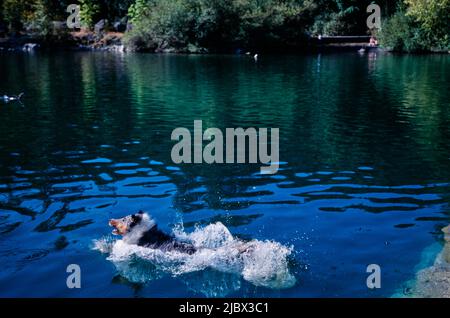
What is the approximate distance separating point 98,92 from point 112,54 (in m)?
38.6

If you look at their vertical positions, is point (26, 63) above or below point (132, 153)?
above

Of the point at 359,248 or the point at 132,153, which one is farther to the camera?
the point at 132,153

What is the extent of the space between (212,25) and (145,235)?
68.7 m

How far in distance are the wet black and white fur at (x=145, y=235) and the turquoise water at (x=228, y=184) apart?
66 cm

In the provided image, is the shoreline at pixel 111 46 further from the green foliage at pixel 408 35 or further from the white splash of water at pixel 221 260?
the white splash of water at pixel 221 260

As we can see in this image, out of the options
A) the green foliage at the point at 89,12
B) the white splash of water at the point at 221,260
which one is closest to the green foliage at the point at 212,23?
the green foliage at the point at 89,12

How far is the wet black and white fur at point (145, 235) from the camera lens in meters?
12.6

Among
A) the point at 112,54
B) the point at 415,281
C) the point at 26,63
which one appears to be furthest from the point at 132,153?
the point at 112,54

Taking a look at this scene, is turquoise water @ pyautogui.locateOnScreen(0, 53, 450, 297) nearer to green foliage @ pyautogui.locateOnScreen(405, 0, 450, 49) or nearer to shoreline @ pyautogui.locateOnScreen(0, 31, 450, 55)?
green foliage @ pyautogui.locateOnScreen(405, 0, 450, 49)

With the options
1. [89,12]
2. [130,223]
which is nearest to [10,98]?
[130,223]

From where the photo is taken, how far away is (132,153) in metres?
22.1

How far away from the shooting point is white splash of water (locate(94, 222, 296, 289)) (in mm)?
11695

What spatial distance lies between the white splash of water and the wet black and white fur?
0.13 m
